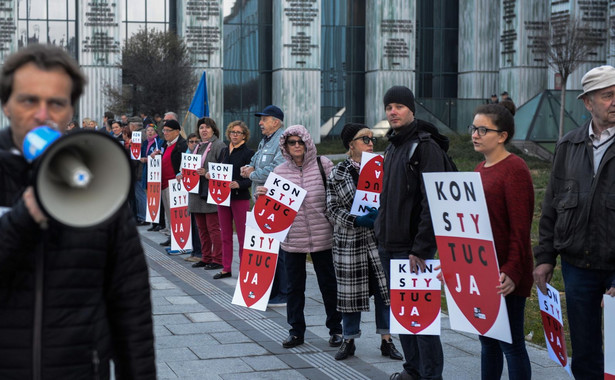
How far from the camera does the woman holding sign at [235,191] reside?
1116 centimetres

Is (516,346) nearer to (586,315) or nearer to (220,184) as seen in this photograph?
(586,315)

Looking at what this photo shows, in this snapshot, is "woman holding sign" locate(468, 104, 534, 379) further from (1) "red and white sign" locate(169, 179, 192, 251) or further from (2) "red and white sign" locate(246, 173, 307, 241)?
(1) "red and white sign" locate(169, 179, 192, 251)

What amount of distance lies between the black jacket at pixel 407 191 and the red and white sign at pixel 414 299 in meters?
0.15

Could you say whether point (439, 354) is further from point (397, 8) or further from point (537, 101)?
point (397, 8)

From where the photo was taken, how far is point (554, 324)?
16.9 feet

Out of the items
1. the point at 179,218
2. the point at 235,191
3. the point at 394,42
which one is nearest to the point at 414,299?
the point at 235,191

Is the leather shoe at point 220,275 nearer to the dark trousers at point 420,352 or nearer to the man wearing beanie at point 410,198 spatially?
the dark trousers at point 420,352

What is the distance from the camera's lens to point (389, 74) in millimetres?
42469

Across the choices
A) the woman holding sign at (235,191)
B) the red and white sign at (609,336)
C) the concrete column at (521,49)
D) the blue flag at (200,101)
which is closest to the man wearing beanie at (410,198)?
the red and white sign at (609,336)

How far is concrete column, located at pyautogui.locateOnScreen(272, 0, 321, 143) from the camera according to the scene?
134 ft

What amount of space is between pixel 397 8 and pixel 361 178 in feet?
119

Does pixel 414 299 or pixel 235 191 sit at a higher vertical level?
pixel 235 191

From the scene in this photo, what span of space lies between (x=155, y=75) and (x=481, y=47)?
16854mm

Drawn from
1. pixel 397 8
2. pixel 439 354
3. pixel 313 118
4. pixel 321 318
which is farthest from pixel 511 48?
pixel 439 354
